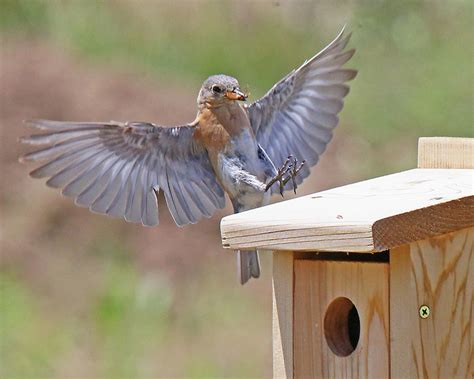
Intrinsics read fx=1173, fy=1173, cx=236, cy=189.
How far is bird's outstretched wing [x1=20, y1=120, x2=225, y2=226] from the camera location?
4152 millimetres

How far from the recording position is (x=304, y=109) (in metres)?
4.82

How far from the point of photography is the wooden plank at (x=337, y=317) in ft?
9.86

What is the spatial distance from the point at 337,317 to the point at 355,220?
0.46 m

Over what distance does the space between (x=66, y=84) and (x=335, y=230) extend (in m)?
5.89

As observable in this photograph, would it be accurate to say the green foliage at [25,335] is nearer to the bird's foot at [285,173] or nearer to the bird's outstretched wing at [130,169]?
the bird's outstretched wing at [130,169]

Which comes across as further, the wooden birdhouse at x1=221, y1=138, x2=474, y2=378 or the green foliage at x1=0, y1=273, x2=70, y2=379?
the green foliage at x1=0, y1=273, x2=70, y2=379

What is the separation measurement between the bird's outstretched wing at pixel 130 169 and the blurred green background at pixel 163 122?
2.21 meters

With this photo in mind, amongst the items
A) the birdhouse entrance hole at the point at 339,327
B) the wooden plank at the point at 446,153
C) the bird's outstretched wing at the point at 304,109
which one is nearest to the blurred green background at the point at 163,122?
the bird's outstretched wing at the point at 304,109

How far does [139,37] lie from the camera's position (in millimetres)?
9398

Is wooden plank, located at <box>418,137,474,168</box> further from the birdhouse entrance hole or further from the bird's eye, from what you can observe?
the bird's eye

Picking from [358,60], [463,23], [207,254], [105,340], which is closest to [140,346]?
[105,340]

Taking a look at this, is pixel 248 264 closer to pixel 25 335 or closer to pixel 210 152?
pixel 210 152

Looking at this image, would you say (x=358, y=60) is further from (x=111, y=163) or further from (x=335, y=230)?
(x=335, y=230)

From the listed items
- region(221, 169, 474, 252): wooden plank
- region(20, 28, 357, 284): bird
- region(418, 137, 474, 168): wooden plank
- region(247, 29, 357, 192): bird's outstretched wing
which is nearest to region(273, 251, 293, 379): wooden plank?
region(221, 169, 474, 252): wooden plank
